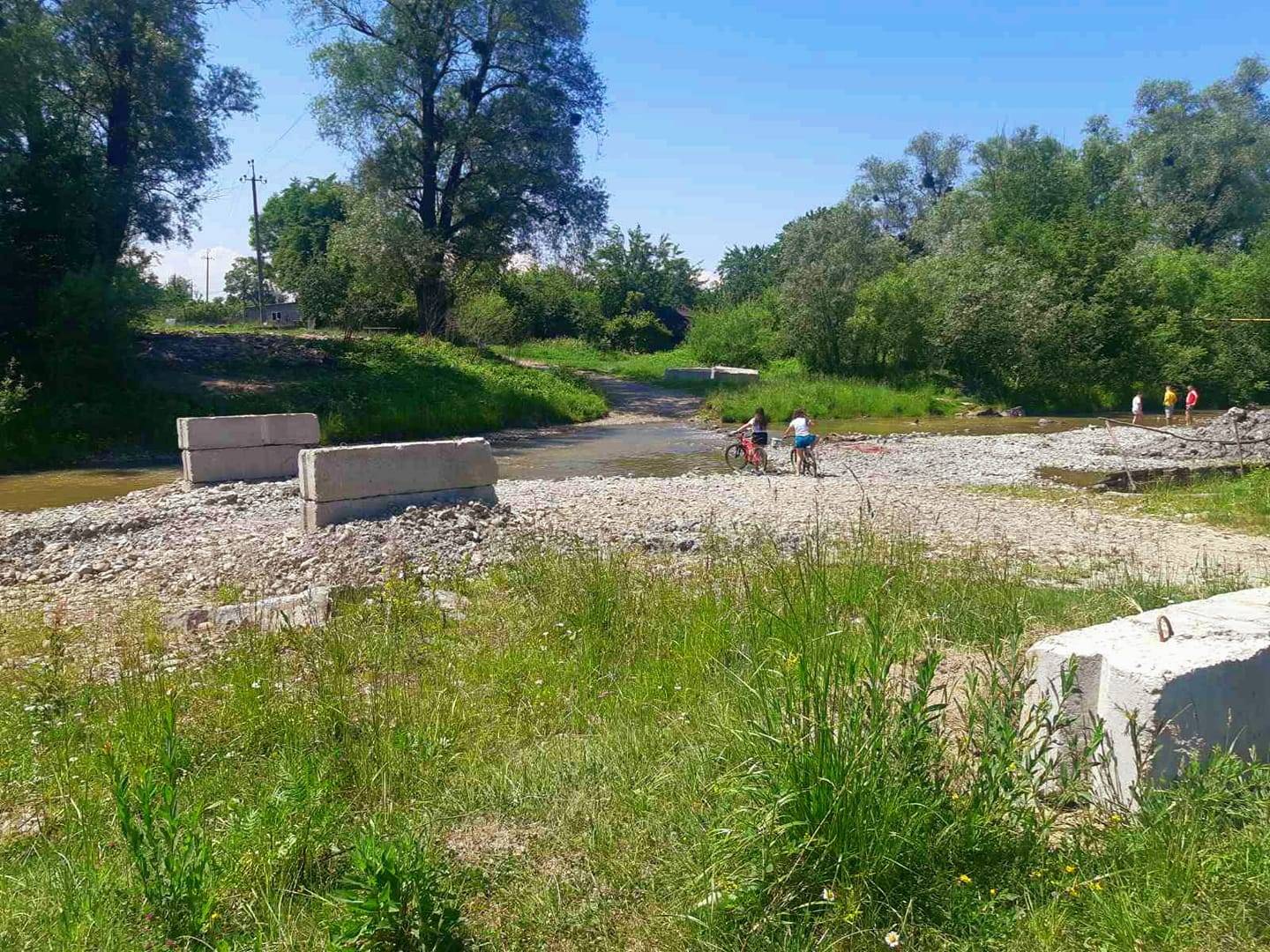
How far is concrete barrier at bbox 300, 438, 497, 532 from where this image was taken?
10992 mm

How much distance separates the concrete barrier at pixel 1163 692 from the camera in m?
3.55

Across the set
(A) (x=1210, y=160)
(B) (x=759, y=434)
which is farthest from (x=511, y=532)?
(A) (x=1210, y=160)

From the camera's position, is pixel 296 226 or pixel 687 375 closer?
pixel 687 375

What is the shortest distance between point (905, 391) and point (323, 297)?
32.2 metres

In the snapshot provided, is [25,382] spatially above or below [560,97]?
below

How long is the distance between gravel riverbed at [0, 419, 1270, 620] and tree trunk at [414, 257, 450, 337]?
2270 cm

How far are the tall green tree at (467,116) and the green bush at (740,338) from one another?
1503 centimetres

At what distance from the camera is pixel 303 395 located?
27719 mm

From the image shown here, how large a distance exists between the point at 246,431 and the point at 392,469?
6336mm

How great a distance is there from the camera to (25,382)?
2348cm

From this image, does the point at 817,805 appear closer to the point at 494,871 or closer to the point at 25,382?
the point at 494,871

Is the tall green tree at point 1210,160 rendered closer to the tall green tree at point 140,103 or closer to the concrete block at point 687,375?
the concrete block at point 687,375

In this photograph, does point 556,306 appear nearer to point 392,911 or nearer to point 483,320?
point 483,320

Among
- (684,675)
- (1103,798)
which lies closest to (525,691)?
(684,675)
